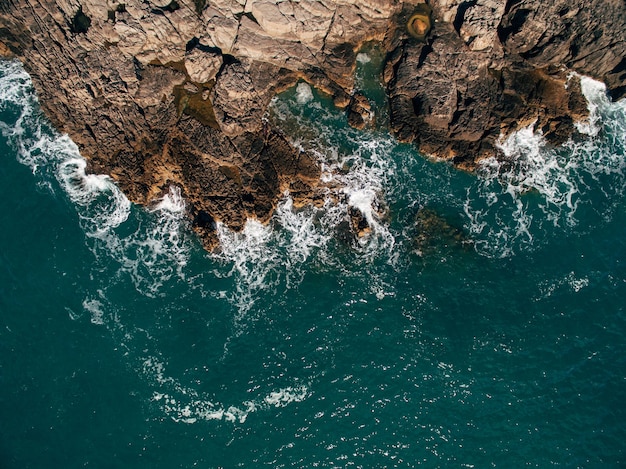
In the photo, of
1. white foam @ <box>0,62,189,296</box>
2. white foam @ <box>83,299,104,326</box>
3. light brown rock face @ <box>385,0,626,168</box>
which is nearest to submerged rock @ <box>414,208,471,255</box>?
light brown rock face @ <box>385,0,626,168</box>

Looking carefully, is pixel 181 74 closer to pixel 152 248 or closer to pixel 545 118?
pixel 152 248

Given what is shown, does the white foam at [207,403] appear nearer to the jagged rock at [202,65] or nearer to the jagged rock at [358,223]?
the jagged rock at [358,223]

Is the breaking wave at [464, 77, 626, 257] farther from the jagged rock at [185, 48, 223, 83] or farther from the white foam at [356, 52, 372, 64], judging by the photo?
the jagged rock at [185, 48, 223, 83]

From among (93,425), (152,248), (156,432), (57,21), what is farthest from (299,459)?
(57,21)

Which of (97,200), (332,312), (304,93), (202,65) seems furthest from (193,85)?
(332,312)

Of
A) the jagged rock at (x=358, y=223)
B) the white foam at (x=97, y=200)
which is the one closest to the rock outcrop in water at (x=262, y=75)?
the white foam at (x=97, y=200)

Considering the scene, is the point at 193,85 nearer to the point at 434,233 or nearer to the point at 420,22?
the point at 420,22
